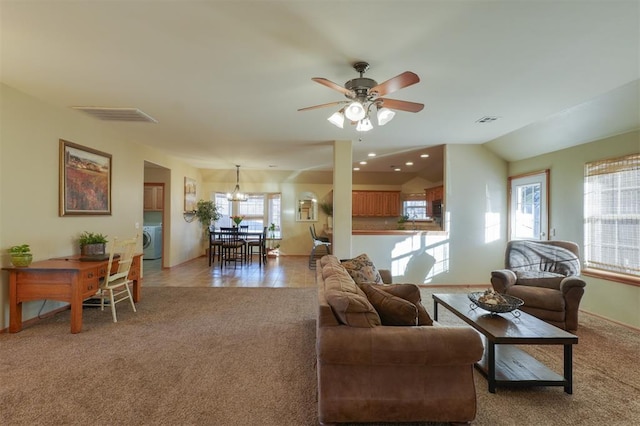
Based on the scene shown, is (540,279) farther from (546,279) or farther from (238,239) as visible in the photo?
(238,239)

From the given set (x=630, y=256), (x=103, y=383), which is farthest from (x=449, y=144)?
(x=103, y=383)

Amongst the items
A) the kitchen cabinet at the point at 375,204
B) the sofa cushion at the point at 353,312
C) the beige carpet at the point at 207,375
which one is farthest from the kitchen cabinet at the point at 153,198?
the sofa cushion at the point at 353,312

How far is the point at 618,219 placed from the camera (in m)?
3.72

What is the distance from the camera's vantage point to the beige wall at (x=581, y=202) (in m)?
3.57

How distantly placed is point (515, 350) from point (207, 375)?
8.78 feet

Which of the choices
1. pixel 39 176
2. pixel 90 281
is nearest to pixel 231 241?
pixel 90 281

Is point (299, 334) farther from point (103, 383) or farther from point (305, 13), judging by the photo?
point (305, 13)

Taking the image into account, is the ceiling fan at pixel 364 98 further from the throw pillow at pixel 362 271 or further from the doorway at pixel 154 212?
the doorway at pixel 154 212

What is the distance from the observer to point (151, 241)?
26.0ft

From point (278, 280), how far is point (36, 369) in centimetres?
365

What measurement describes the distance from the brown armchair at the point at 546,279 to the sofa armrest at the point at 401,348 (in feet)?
7.47

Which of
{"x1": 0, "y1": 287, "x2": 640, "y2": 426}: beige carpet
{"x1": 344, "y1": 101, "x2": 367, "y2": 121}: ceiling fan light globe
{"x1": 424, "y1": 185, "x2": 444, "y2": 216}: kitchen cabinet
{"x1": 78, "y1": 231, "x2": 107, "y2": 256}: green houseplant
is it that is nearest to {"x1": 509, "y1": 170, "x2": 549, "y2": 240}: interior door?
{"x1": 0, "y1": 287, "x2": 640, "y2": 426}: beige carpet

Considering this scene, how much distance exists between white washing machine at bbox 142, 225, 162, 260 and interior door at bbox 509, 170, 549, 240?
833 centimetres

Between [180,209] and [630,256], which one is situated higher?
[180,209]
